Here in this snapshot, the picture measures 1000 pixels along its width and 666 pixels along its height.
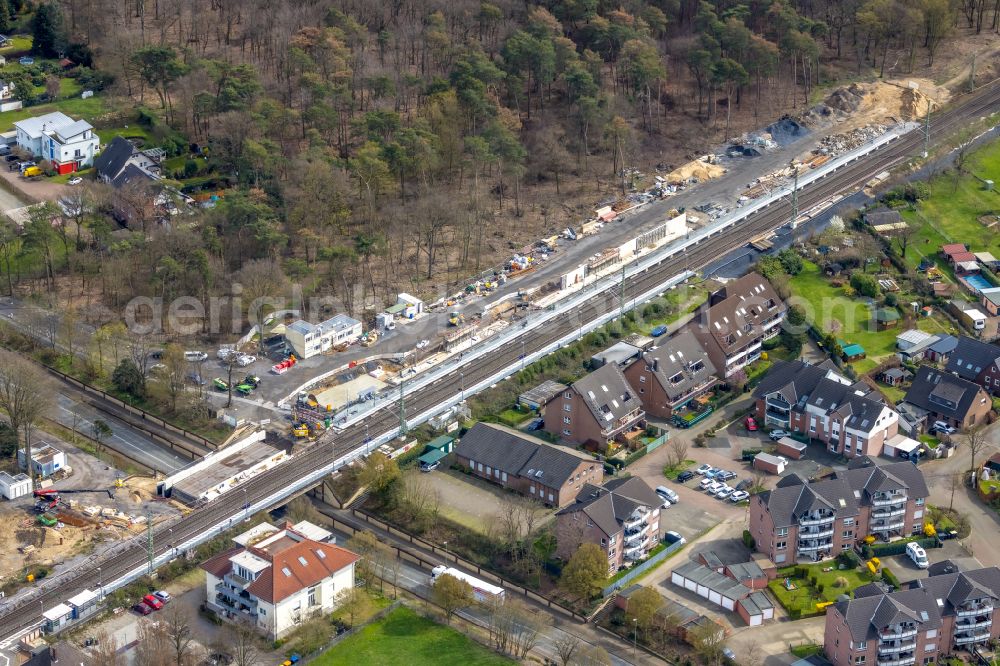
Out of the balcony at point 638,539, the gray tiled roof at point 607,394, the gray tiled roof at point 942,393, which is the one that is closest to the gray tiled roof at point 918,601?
the balcony at point 638,539

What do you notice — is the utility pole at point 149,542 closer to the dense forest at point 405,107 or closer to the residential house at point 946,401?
the dense forest at point 405,107

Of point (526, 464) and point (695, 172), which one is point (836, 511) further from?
point (695, 172)

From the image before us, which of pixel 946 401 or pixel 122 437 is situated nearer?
pixel 946 401

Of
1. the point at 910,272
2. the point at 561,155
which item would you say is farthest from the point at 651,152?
the point at 910,272

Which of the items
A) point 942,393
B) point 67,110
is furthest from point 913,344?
point 67,110

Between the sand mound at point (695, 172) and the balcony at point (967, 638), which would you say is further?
the sand mound at point (695, 172)

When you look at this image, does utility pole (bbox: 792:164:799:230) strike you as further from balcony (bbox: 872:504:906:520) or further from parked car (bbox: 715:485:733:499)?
balcony (bbox: 872:504:906:520)
